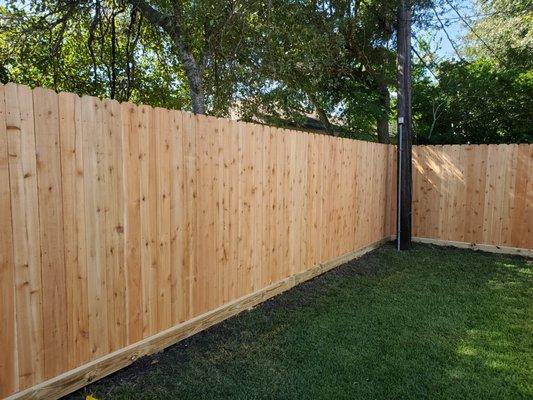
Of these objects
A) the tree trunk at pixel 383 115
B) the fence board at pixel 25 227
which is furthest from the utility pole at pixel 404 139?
the fence board at pixel 25 227

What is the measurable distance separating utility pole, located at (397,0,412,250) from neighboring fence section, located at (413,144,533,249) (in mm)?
573

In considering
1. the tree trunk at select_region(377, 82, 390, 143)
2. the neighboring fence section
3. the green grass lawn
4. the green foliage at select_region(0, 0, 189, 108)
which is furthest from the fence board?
the tree trunk at select_region(377, 82, 390, 143)

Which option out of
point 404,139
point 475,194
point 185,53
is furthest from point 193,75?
point 475,194

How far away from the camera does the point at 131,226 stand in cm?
260

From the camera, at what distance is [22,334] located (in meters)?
2.04

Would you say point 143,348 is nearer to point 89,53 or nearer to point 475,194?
point 475,194

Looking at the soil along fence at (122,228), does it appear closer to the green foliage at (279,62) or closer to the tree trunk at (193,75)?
the tree trunk at (193,75)

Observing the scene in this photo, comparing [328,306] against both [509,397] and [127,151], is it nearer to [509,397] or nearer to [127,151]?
[509,397]

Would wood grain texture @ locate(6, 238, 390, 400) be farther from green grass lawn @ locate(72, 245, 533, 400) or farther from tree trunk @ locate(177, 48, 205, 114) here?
tree trunk @ locate(177, 48, 205, 114)

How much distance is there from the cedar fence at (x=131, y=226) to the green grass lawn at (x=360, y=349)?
23 centimetres

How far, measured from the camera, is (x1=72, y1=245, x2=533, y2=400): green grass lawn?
2.39 metres

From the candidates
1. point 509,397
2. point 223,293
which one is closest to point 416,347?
point 509,397

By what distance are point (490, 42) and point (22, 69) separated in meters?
11.3

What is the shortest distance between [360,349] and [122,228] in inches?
76.0
